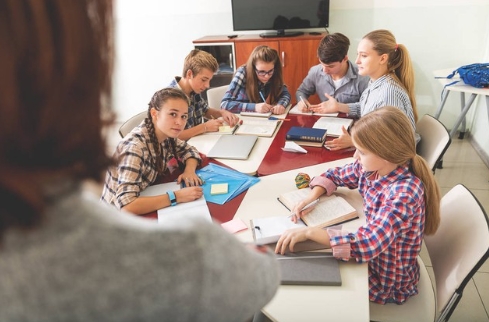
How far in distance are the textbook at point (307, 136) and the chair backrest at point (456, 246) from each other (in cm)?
73

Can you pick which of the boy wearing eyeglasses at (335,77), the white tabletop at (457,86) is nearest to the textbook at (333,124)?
the boy wearing eyeglasses at (335,77)

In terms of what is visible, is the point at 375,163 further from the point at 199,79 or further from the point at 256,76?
the point at 256,76

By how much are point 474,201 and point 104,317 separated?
1312 millimetres

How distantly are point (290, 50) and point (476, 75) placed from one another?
1638 millimetres

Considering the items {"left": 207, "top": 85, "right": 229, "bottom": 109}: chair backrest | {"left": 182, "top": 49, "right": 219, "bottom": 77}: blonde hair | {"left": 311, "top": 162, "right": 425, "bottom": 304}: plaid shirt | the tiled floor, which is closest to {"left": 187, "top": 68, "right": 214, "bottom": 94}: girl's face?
{"left": 182, "top": 49, "right": 219, "bottom": 77}: blonde hair

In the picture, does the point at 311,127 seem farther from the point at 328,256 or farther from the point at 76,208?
the point at 76,208

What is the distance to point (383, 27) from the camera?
3.71 metres

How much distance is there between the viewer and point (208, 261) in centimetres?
42

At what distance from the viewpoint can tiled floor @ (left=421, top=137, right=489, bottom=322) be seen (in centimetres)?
183

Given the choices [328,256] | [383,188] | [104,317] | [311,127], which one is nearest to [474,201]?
[383,188]

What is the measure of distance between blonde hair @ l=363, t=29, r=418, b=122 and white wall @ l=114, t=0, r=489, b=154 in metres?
1.82

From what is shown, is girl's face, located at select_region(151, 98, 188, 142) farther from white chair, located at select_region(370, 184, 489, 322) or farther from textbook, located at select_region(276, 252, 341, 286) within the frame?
white chair, located at select_region(370, 184, 489, 322)

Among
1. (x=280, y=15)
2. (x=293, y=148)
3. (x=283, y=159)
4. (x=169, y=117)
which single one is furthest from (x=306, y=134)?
(x=280, y=15)

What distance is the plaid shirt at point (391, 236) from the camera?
44.5 inches
